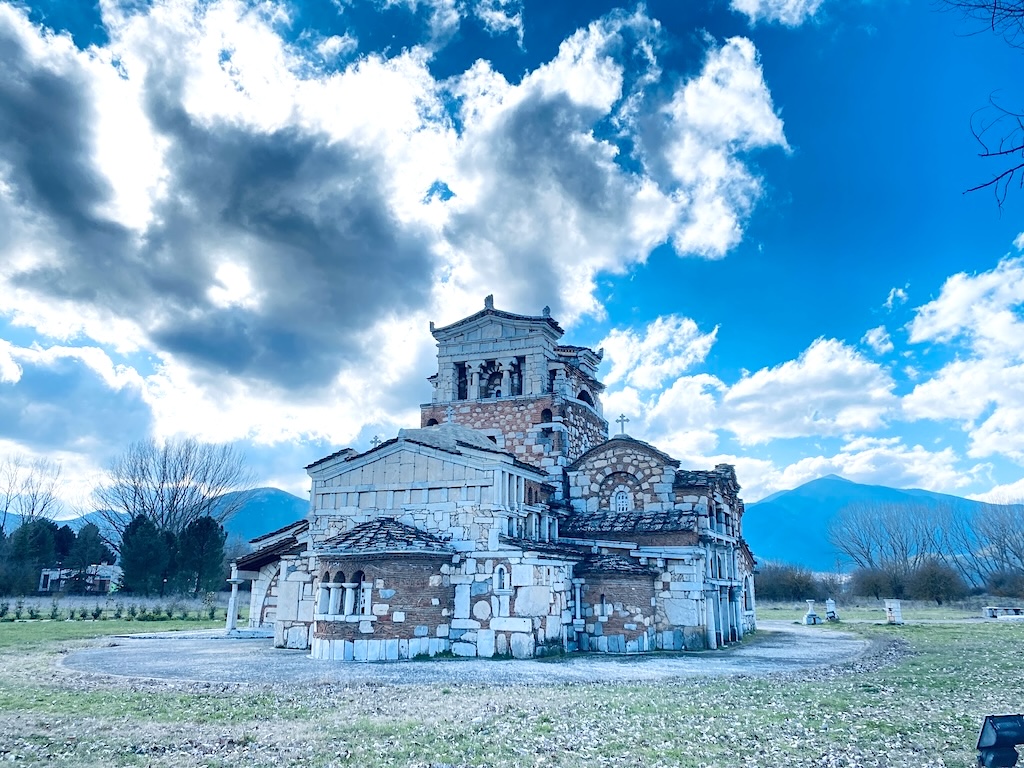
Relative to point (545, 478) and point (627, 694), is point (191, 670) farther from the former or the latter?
point (545, 478)

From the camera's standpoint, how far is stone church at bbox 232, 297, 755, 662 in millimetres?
19875

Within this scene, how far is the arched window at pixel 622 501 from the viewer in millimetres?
25859

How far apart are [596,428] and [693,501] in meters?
7.66

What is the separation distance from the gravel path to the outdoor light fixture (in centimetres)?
784

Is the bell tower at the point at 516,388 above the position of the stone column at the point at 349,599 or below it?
above

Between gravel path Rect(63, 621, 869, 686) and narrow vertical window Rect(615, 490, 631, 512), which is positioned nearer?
gravel path Rect(63, 621, 869, 686)

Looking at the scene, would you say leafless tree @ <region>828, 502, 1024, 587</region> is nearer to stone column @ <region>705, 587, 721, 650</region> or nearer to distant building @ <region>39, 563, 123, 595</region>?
stone column @ <region>705, 587, 721, 650</region>

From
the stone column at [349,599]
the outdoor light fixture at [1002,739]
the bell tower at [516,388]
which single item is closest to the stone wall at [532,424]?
the bell tower at [516,388]

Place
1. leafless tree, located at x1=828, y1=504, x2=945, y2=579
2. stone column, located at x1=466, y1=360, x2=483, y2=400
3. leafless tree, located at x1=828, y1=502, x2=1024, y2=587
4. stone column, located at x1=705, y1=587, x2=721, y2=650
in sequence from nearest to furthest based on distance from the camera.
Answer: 1. stone column, located at x1=705, y1=587, x2=721, y2=650
2. stone column, located at x1=466, y1=360, x2=483, y2=400
3. leafless tree, located at x1=828, y1=502, x2=1024, y2=587
4. leafless tree, located at x1=828, y1=504, x2=945, y2=579

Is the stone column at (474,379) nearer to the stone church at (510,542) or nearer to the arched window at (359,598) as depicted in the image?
the stone church at (510,542)

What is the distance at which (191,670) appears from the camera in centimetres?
1587

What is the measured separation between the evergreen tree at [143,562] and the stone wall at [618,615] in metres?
39.2

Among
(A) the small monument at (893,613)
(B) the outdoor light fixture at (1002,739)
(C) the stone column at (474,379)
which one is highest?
(C) the stone column at (474,379)

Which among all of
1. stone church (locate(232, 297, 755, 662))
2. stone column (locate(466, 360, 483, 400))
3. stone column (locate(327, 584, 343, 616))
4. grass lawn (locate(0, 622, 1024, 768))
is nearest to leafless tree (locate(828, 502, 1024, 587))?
stone church (locate(232, 297, 755, 662))
